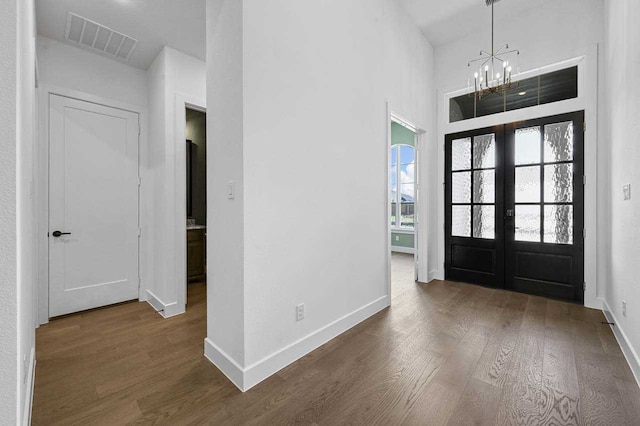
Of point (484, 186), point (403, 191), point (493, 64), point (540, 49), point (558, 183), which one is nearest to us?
point (558, 183)

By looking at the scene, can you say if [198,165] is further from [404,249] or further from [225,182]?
[404,249]

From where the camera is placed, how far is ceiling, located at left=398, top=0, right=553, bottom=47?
3.43m

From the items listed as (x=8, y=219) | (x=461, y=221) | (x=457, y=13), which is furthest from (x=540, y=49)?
(x=8, y=219)

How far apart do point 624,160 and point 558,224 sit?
1335mm

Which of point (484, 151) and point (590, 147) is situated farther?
point (484, 151)

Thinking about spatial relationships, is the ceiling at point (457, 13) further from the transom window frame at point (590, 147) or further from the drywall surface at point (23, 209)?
the drywall surface at point (23, 209)

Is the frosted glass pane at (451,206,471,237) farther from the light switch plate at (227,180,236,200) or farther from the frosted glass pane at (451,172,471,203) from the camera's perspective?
the light switch plate at (227,180,236,200)

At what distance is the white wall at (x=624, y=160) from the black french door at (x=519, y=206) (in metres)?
0.40

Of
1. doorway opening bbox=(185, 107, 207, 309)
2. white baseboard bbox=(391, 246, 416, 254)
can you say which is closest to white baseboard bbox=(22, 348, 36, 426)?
doorway opening bbox=(185, 107, 207, 309)

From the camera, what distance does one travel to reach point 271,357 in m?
1.92

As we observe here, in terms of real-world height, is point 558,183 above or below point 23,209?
above

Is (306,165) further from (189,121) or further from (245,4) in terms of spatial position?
(189,121)

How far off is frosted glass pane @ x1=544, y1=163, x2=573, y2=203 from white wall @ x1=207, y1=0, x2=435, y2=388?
7.40 feet

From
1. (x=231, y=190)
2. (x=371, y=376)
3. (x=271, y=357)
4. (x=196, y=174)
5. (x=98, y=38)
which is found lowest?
(x=371, y=376)
